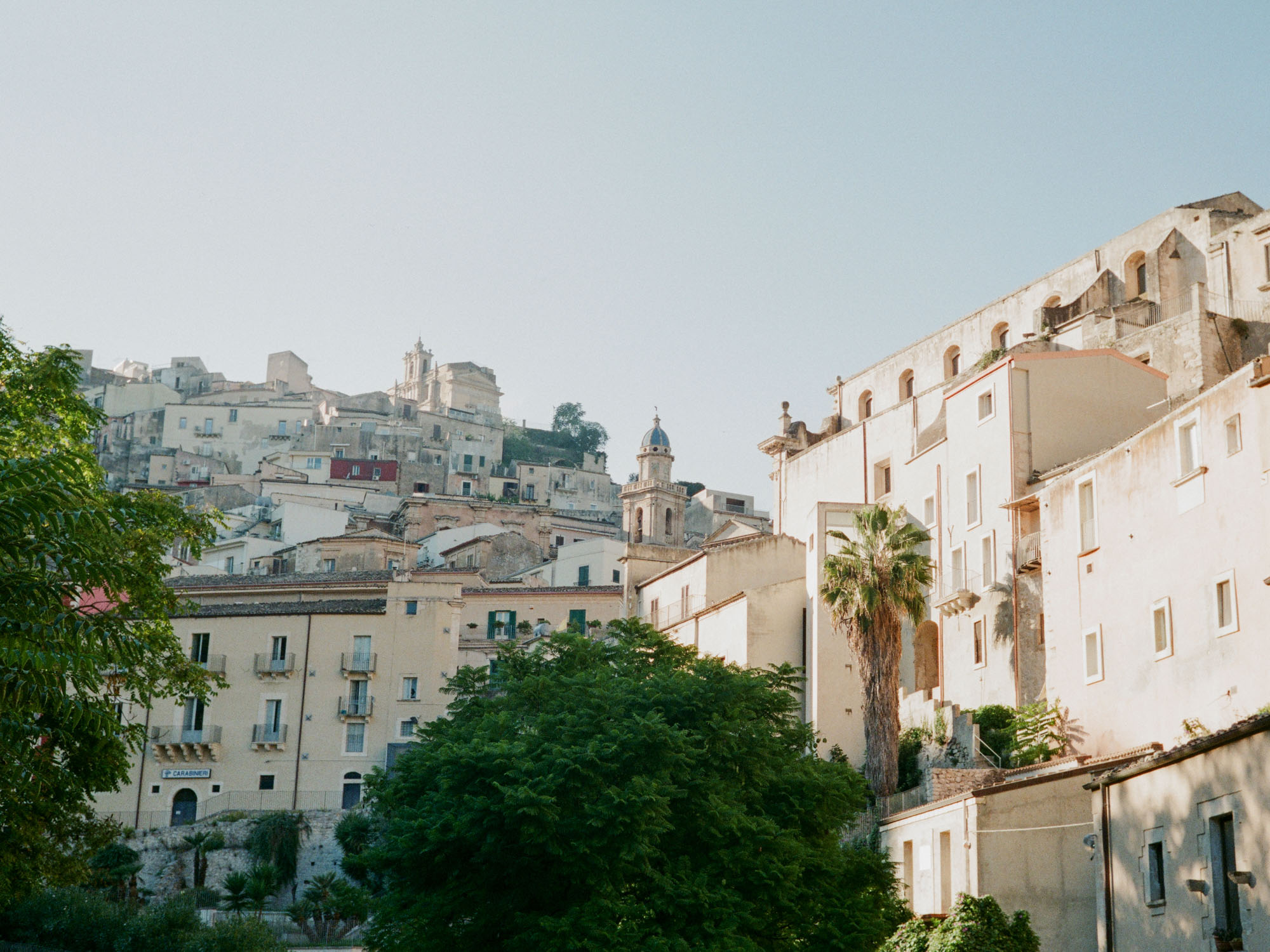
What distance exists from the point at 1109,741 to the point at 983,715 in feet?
22.0

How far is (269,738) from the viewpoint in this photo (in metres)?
61.7

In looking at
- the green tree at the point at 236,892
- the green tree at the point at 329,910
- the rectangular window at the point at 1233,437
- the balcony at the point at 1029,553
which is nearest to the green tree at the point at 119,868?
the green tree at the point at 236,892

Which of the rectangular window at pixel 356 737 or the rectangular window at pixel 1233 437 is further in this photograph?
the rectangular window at pixel 356 737

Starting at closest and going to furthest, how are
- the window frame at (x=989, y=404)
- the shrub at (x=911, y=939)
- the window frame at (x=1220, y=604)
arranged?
the shrub at (x=911, y=939)
the window frame at (x=1220, y=604)
the window frame at (x=989, y=404)

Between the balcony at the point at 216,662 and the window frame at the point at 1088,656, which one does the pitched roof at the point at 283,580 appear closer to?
the balcony at the point at 216,662

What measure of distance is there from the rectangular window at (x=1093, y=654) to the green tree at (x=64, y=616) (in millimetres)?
20024

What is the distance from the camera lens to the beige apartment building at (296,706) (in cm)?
6128

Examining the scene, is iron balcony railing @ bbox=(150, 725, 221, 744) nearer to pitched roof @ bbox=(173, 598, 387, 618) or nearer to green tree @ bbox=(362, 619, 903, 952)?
pitched roof @ bbox=(173, 598, 387, 618)

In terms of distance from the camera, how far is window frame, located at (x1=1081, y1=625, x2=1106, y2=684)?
1373 inches

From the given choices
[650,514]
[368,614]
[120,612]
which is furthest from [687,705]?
[650,514]

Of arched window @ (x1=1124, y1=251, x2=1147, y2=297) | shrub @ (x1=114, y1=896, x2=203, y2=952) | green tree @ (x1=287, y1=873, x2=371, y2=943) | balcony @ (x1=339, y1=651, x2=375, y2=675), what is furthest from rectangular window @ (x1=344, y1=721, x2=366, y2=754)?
arched window @ (x1=1124, y1=251, x2=1147, y2=297)

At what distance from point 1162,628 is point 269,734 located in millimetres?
39393

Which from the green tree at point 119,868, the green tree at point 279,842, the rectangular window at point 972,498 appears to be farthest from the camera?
the green tree at point 279,842

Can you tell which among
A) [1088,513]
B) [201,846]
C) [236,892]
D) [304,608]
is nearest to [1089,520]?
[1088,513]
